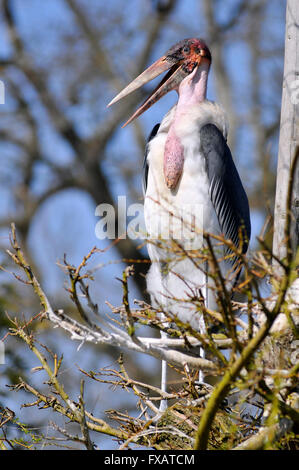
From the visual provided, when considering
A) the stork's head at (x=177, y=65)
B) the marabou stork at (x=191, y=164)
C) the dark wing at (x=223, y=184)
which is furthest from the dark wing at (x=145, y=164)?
the dark wing at (x=223, y=184)

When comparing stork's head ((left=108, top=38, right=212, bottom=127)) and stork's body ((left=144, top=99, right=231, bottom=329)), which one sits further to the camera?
stork's head ((left=108, top=38, right=212, bottom=127))

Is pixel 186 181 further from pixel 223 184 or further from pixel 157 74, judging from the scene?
pixel 157 74

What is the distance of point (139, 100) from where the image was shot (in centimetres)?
898

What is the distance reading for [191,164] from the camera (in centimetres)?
328

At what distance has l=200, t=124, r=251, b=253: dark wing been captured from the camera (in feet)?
10.6

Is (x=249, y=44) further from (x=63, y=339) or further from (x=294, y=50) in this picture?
(x=294, y=50)

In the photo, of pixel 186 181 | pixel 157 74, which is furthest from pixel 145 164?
pixel 157 74

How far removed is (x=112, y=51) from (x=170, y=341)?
763 cm

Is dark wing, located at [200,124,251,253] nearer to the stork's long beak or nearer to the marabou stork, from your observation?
the marabou stork

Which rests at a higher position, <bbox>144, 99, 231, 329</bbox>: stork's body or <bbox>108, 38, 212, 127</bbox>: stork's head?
<bbox>108, 38, 212, 127</bbox>: stork's head

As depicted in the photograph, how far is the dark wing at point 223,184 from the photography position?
127 inches

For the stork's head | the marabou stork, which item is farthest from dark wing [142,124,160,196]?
the stork's head

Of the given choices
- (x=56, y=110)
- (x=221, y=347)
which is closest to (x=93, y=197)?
(x=56, y=110)

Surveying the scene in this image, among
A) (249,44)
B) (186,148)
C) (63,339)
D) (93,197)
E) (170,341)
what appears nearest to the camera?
(170,341)
